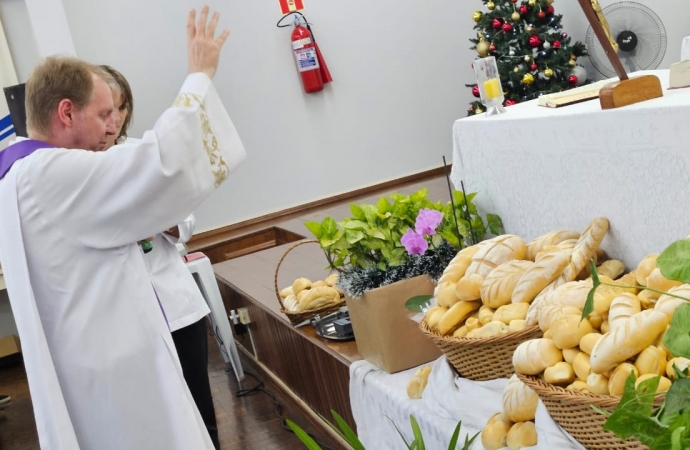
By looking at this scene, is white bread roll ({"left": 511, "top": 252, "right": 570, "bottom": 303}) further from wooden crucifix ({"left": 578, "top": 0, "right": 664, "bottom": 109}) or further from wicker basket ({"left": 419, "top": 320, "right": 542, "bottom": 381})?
wooden crucifix ({"left": 578, "top": 0, "right": 664, "bottom": 109})

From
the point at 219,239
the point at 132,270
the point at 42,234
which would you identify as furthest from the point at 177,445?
the point at 219,239

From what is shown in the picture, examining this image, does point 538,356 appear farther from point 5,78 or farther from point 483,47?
point 5,78

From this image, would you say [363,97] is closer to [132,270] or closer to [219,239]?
[219,239]

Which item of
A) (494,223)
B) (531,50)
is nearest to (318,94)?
(531,50)

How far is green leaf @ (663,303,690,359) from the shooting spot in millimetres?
905

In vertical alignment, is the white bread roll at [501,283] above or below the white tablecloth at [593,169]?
below

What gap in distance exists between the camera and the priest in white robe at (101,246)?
1868mm

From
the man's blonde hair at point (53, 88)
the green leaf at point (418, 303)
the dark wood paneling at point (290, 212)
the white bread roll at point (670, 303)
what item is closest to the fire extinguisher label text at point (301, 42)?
the dark wood paneling at point (290, 212)

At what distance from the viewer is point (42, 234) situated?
1.91 m

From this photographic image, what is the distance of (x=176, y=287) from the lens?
246 centimetres

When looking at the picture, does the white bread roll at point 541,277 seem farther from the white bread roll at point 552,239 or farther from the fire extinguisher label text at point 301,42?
the fire extinguisher label text at point 301,42

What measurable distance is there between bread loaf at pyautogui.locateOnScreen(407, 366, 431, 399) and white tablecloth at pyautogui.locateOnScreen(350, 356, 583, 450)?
19 millimetres

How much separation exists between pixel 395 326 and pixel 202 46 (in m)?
0.91

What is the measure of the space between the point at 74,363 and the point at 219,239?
4.68 metres
